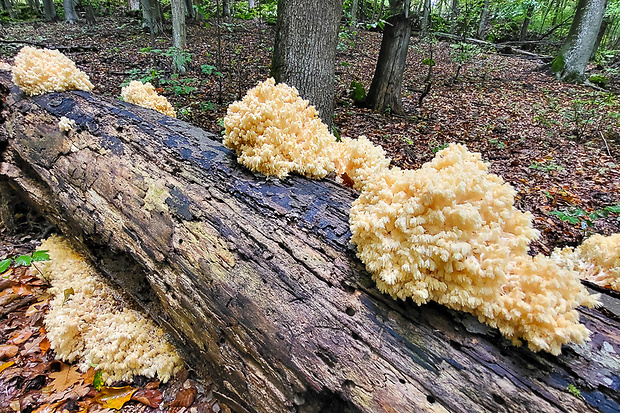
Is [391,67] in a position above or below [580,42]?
below

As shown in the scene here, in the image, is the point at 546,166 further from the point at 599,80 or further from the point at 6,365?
the point at 599,80

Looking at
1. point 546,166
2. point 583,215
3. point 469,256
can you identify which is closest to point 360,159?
point 469,256

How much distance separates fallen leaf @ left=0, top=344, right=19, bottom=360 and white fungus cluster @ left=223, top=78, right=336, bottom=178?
2662 millimetres

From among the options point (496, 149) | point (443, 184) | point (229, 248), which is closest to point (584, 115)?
point (496, 149)

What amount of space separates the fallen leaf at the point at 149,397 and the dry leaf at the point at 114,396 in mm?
52

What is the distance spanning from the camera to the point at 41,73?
392 cm

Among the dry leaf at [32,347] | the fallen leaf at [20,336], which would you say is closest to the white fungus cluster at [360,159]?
the dry leaf at [32,347]

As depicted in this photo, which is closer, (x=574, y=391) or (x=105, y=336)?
(x=574, y=391)

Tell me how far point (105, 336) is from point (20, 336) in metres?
0.97

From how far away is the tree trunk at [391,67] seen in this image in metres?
8.23

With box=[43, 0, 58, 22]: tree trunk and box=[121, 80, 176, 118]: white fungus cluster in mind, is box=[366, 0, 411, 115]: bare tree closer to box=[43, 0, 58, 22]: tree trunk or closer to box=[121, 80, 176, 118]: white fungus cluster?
box=[121, 80, 176, 118]: white fungus cluster

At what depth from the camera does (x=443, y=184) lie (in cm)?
172

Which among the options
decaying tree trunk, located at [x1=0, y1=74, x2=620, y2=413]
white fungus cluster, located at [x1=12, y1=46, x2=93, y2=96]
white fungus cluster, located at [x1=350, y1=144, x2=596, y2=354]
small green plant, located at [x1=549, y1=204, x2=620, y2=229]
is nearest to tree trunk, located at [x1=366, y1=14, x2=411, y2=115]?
small green plant, located at [x1=549, y1=204, x2=620, y2=229]

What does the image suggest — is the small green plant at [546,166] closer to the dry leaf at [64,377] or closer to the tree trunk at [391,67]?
the tree trunk at [391,67]
